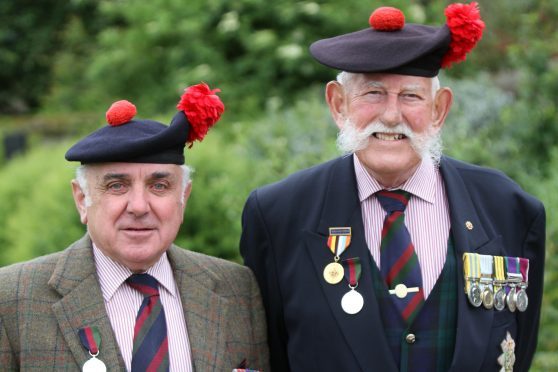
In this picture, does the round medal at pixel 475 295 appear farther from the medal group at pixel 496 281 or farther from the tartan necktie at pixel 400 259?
the tartan necktie at pixel 400 259

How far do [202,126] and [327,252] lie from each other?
700mm

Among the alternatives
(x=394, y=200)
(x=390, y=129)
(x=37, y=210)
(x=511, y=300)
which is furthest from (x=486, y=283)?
(x=37, y=210)

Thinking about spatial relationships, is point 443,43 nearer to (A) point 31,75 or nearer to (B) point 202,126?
(B) point 202,126

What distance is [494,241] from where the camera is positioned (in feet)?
12.5

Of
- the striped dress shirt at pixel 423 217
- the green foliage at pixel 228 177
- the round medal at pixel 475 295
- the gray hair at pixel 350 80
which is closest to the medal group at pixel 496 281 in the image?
the round medal at pixel 475 295

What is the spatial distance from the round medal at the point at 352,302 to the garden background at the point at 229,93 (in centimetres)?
195

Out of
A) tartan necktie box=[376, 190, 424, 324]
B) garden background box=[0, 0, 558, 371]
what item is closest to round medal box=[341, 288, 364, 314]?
tartan necktie box=[376, 190, 424, 324]

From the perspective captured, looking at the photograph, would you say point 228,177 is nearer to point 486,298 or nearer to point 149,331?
point 486,298

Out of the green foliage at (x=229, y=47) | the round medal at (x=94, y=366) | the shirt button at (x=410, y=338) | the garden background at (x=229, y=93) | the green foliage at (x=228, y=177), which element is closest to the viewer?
the round medal at (x=94, y=366)

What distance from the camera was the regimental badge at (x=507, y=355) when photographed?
12.2 ft

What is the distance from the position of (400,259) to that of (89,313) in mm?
1158

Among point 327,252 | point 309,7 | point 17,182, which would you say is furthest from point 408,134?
point 309,7

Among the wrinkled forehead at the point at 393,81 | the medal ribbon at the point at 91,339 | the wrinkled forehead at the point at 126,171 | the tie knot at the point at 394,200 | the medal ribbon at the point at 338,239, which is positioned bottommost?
the medal ribbon at the point at 91,339

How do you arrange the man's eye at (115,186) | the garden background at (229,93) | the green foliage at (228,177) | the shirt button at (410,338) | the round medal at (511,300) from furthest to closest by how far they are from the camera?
the garden background at (229,93) → the green foliage at (228,177) → the round medal at (511,300) → the shirt button at (410,338) → the man's eye at (115,186)
